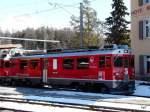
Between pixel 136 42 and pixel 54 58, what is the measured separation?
933 centimetres

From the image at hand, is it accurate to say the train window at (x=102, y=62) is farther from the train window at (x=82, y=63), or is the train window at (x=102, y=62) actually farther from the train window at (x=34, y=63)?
the train window at (x=34, y=63)

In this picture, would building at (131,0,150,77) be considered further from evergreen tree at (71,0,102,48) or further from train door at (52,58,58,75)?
evergreen tree at (71,0,102,48)

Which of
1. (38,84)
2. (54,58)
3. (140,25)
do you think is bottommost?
(38,84)

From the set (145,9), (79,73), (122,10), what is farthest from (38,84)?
(122,10)

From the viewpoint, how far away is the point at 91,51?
86.8 feet

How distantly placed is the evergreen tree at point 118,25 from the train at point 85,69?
12.5 metres

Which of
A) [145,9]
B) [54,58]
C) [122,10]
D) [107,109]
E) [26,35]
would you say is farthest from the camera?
[26,35]

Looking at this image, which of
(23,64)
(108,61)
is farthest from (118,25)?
(108,61)

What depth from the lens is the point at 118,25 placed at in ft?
141

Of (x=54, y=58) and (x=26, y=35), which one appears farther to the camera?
(x=26, y=35)

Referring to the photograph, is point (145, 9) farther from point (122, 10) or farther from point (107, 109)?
point (107, 109)

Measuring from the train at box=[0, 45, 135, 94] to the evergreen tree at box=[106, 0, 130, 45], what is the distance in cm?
1251

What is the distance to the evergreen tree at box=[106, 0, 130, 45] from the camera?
4212 centimetres

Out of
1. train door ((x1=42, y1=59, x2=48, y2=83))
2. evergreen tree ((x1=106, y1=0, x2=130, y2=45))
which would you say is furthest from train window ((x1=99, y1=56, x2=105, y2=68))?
evergreen tree ((x1=106, y1=0, x2=130, y2=45))
